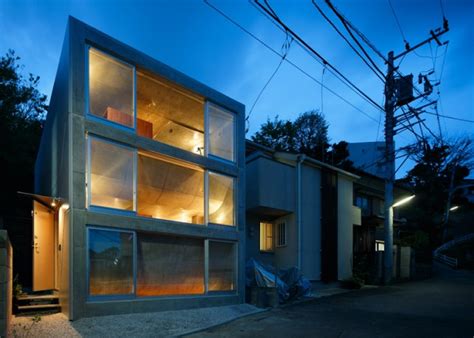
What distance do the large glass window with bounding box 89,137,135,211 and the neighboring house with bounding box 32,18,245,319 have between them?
0.03 metres

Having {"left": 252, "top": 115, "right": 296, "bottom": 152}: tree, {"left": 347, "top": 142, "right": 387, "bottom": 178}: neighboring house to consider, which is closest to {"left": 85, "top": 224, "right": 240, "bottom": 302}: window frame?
{"left": 252, "top": 115, "right": 296, "bottom": 152}: tree

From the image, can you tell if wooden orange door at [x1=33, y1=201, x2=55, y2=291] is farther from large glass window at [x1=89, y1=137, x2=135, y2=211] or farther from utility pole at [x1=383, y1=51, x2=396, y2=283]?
utility pole at [x1=383, y1=51, x2=396, y2=283]

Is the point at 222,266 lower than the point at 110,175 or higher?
lower

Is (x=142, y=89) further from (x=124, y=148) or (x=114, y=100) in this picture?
(x=124, y=148)

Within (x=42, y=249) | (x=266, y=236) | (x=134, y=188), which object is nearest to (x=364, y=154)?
(x=266, y=236)

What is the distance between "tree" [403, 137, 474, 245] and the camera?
32.4 metres

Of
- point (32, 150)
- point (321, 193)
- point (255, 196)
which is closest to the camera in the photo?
point (255, 196)

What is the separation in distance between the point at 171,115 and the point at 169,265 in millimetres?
5042

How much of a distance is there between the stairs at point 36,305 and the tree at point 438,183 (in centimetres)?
3013

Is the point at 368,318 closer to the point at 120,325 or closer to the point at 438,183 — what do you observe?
Answer: the point at 120,325

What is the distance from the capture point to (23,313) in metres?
8.63

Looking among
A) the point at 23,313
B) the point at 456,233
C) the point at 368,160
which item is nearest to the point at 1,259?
the point at 23,313

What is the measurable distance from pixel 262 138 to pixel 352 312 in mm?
22248

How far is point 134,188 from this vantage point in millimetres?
10164
